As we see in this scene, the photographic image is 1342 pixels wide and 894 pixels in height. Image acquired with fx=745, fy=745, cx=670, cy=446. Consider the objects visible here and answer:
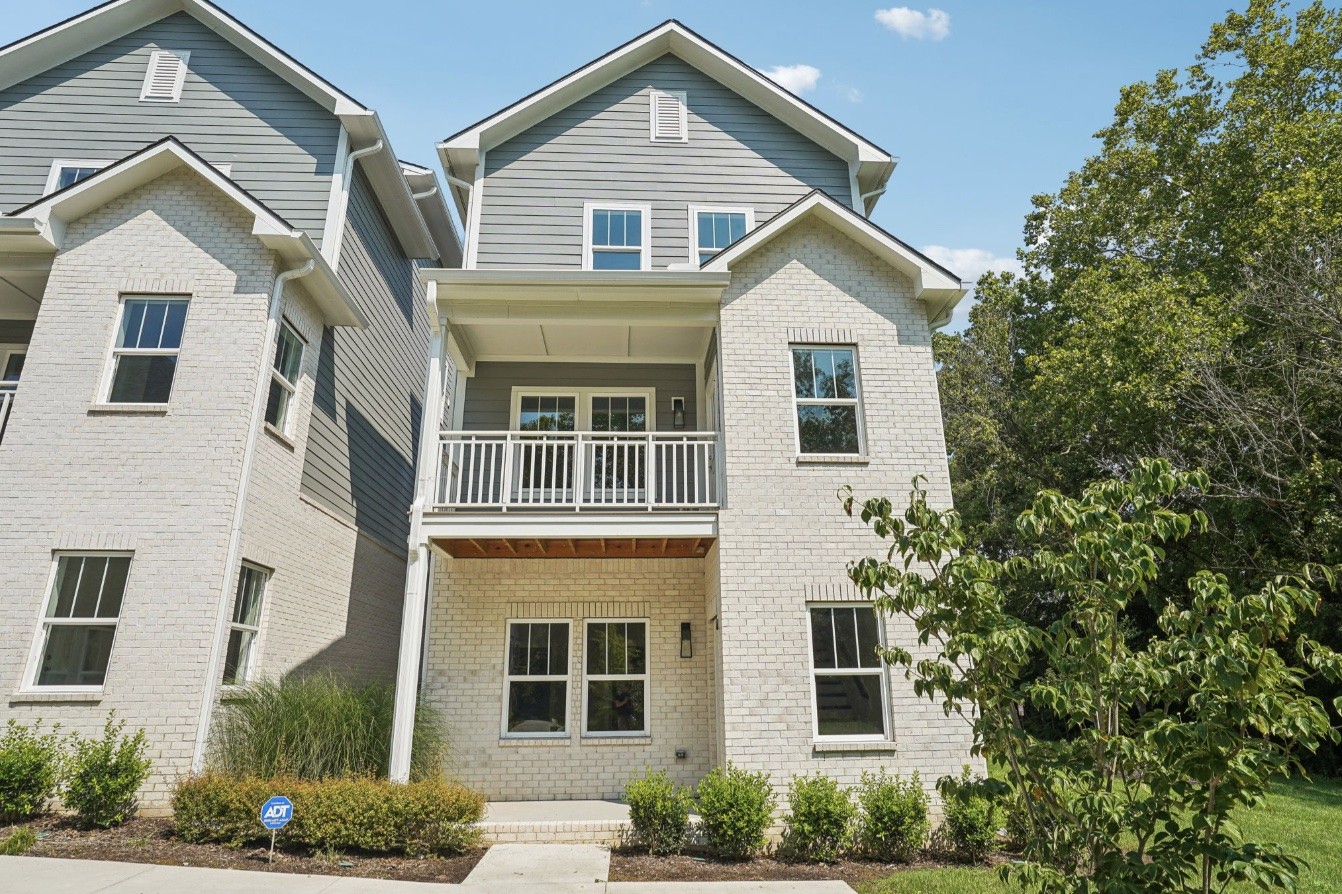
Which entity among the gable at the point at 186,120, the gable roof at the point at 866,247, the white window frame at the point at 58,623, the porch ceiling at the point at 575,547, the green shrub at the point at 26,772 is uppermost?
the gable at the point at 186,120

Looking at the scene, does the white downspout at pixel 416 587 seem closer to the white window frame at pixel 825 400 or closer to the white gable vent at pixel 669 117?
the white window frame at pixel 825 400

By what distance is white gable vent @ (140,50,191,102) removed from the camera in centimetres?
1290

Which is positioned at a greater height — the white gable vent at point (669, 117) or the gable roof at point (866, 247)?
the white gable vent at point (669, 117)

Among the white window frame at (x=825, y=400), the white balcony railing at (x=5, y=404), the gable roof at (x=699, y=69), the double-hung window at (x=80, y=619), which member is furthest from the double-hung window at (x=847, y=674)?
the white balcony railing at (x=5, y=404)

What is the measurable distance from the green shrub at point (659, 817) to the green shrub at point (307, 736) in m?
2.65

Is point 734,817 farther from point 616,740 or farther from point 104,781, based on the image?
point 104,781

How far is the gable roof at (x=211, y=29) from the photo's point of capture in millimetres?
12430

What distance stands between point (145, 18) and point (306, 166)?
14.4ft

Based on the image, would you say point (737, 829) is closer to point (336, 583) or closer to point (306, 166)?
point (336, 583)

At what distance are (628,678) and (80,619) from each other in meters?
6.66

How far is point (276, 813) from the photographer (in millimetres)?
6961

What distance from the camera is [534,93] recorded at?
12.9m

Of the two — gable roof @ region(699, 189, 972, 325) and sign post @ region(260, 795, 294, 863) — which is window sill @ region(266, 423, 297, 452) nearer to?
sign post @ region(260, 795, 294, 863)

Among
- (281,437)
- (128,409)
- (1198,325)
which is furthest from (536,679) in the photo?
(1198,325)
